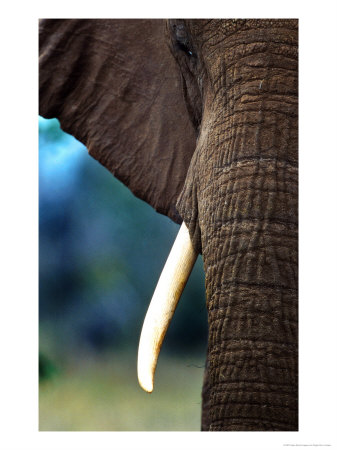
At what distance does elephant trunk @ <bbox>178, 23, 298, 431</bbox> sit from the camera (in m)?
0.92

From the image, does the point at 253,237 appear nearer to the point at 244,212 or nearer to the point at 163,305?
the point at 244,212

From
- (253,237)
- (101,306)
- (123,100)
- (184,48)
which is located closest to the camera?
(253,237)

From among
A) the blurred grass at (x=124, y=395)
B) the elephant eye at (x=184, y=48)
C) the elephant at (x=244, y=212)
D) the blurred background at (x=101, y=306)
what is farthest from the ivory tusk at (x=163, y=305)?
the blurred grass at (x=124, y=395)

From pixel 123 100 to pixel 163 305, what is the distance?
0.60 metres

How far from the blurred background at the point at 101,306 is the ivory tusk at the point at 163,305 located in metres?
0.44

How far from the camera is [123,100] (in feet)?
4.81

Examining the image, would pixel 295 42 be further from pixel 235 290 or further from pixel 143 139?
pixel 143 139

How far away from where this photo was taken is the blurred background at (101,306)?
5.01 ft

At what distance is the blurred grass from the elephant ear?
46 centimetres

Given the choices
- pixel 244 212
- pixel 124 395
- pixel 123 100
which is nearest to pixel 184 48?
pixel 123 100

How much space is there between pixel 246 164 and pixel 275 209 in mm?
80

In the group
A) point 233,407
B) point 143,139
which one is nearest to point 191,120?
point 143,139

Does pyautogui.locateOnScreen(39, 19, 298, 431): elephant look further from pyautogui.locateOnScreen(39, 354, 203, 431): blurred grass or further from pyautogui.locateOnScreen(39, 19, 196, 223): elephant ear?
pyautogui.locateOnScreen(39, 354, 203, 431): blurred grass
